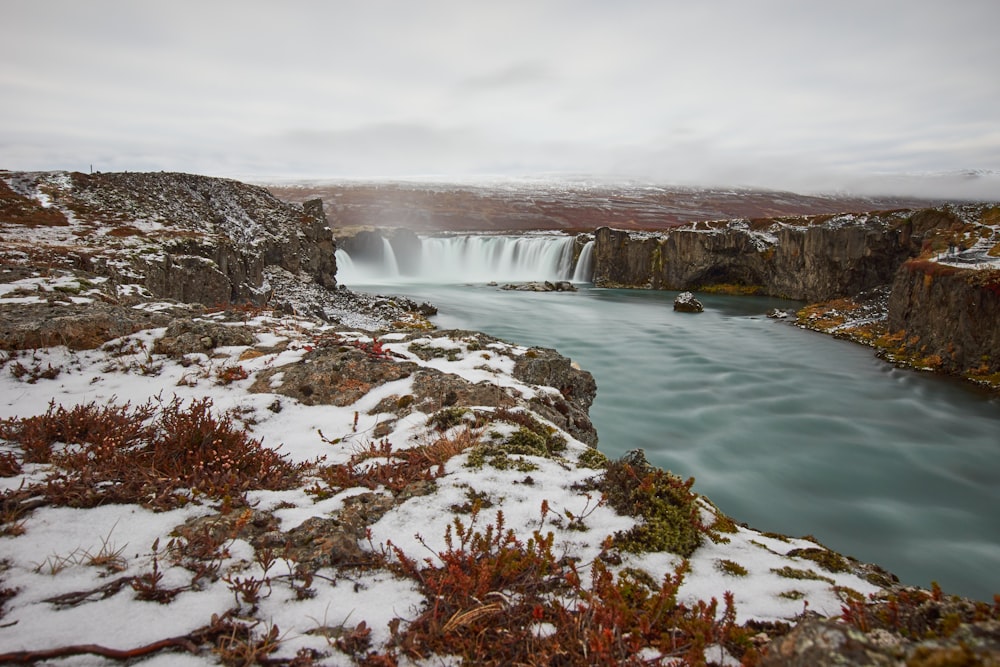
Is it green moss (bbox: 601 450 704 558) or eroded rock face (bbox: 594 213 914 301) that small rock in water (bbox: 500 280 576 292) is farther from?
green moss (bbox: 601 450 704 558)

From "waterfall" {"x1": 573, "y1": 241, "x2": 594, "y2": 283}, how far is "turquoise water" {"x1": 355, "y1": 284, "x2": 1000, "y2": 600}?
29.2 meters

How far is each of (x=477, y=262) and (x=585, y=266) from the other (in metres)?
13.7

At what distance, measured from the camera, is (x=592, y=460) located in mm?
4496

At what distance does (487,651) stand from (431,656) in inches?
10.1

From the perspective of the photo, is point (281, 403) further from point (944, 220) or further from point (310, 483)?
point (944, 220)

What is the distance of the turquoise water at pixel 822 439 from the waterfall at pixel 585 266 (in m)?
29.2

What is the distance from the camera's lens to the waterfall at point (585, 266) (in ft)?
175

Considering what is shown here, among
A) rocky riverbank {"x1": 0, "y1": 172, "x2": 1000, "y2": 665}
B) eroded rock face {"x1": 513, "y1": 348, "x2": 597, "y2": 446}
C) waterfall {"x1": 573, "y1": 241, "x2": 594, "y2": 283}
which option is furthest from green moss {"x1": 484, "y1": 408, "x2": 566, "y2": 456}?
waterfall {"x1": 573, "y1": 241, "x2": 594, "y2": 283}

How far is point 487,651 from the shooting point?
87.3 inches

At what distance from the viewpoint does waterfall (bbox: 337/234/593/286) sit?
179 feet

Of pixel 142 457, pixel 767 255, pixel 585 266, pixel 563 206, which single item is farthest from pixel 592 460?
pixel 563 206

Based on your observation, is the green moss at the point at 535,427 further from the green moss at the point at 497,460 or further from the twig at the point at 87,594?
the twig at the point at 87,594

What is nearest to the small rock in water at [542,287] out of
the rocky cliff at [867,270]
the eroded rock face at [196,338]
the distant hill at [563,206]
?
the rocky cliff at [867,270]

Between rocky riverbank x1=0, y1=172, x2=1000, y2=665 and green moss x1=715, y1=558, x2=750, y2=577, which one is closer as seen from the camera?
rocky riverbank x1=0, y1=172, x2=1000, y2=665
